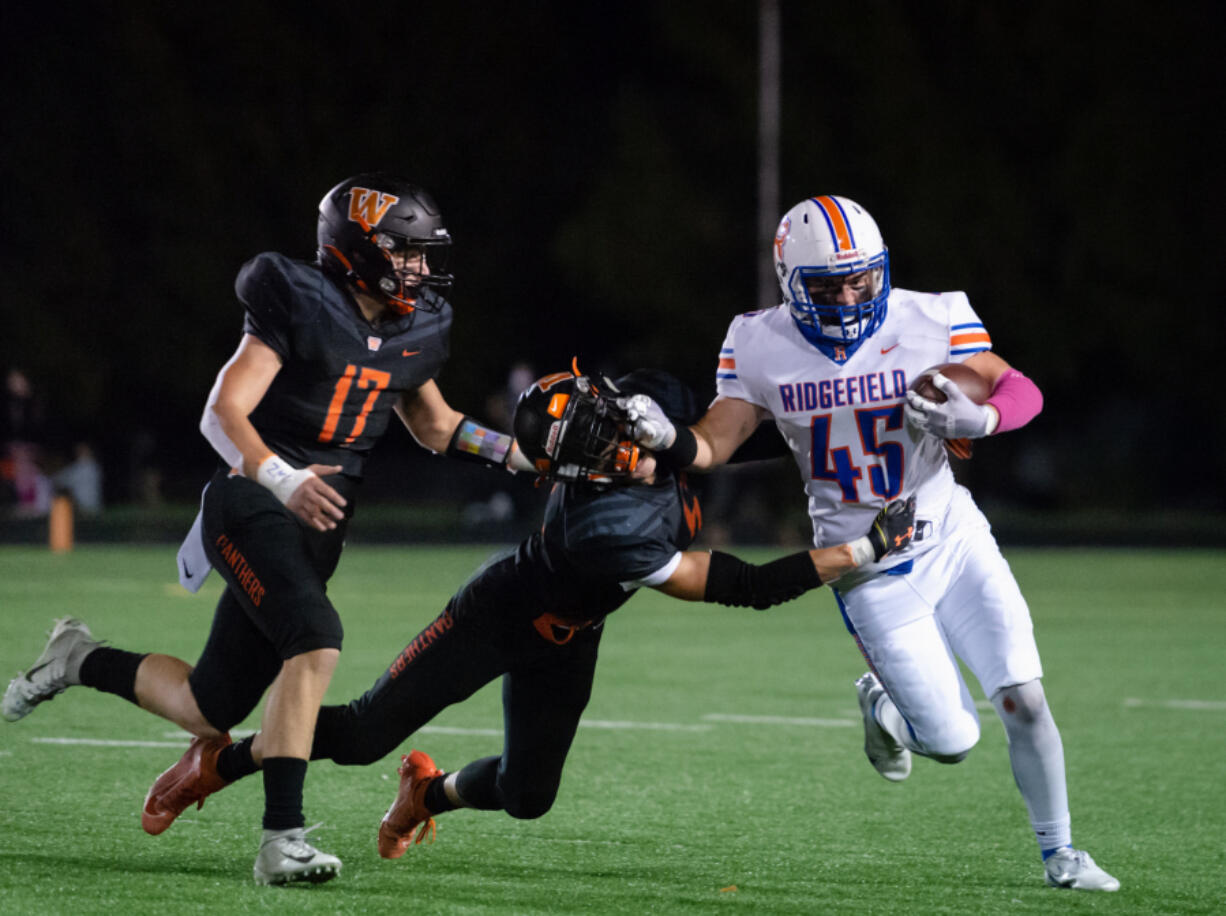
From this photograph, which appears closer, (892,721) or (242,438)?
(242,438)

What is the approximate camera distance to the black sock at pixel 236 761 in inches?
197

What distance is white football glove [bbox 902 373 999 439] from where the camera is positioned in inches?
188

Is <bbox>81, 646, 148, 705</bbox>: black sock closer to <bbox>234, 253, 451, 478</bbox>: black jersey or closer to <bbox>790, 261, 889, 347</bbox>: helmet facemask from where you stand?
<bbox>234, 253, 451, 478</bbox>: black jersey

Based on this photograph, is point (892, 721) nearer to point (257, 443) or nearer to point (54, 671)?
point (257, 443)

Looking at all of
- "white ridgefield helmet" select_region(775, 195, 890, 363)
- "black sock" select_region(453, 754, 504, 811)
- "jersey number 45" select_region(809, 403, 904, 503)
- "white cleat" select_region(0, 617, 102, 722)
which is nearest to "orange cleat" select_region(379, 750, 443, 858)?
"black sock" select_region(453, 754, 504, 811)

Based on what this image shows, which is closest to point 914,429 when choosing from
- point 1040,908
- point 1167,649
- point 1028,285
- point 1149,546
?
point 1040,908

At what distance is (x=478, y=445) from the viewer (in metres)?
5.41

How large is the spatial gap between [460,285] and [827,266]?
24513 mm

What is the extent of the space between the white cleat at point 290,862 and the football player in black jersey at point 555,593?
1.07 feet

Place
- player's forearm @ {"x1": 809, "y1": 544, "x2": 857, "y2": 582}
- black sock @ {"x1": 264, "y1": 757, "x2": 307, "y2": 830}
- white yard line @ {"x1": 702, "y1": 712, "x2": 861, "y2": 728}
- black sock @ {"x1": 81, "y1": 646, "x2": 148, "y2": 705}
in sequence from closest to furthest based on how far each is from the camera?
black sock @ {"x1": 264, "y1": 757, "x2": 307, "y2": 830}
player's forearm @ {"x1": 809, "y1": 544, "x2": 857, "y2": 582}
black sock @ {"x1": 81, "y1": 646, "x2": 148, "y2": 705}
white yard line @ {"x1": 702, "y1": 712, "x2": 861, "y2": 728}

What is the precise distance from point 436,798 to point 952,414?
1.76 m

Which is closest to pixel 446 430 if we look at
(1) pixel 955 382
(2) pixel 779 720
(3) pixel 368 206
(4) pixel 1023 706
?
(3) pixel 368 206

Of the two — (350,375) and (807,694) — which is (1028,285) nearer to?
(807,694)

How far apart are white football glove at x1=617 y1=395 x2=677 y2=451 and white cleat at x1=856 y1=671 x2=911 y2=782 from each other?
1.35 metres
